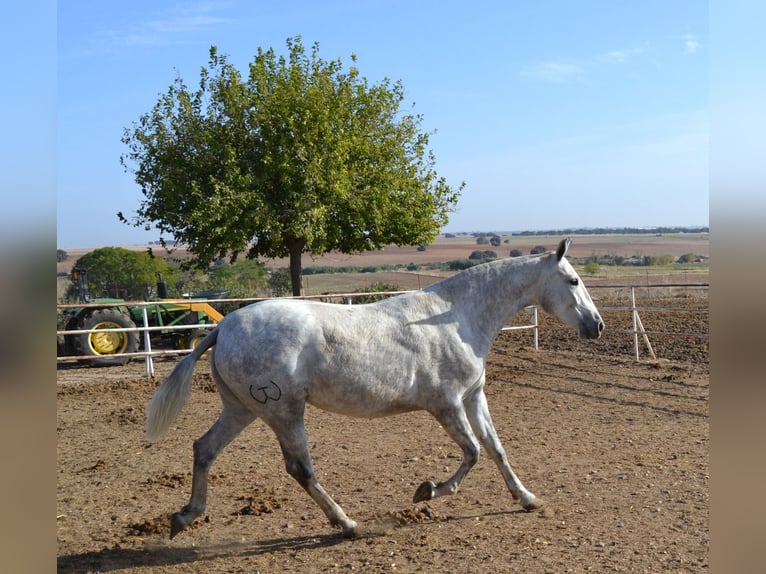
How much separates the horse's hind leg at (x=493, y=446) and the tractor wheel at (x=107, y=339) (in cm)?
916

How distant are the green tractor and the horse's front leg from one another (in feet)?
26.1

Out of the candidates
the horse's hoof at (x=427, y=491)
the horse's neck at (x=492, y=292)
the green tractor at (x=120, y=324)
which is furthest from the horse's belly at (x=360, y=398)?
the green tractor at (x=120, y=324)

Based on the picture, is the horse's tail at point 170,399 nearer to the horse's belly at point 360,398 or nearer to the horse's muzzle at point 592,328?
the horse's belly at point 360,398

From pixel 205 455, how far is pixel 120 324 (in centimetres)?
890

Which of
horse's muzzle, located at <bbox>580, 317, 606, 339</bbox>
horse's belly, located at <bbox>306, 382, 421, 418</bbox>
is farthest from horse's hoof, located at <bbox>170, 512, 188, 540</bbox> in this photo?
horse's muzzle, located at <bbox>580, 317, 606, 339</bbox>

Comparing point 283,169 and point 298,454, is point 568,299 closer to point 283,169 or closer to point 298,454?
point 298,454

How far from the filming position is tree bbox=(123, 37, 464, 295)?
48.4ft

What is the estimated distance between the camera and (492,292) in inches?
190

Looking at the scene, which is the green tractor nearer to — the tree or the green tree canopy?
the tree

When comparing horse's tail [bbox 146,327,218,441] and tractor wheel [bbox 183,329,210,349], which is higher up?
horse's tail [bbox 146,327,218,441]

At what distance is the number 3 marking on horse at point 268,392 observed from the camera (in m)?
4.09

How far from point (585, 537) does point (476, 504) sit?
878 millimetres

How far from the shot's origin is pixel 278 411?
412 cm

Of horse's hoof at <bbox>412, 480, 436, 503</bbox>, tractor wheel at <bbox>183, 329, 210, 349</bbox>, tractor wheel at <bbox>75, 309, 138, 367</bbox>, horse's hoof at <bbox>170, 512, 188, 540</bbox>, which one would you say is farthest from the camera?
tractor wheel at <bbox>183, 329, 210, 349</bbox>
